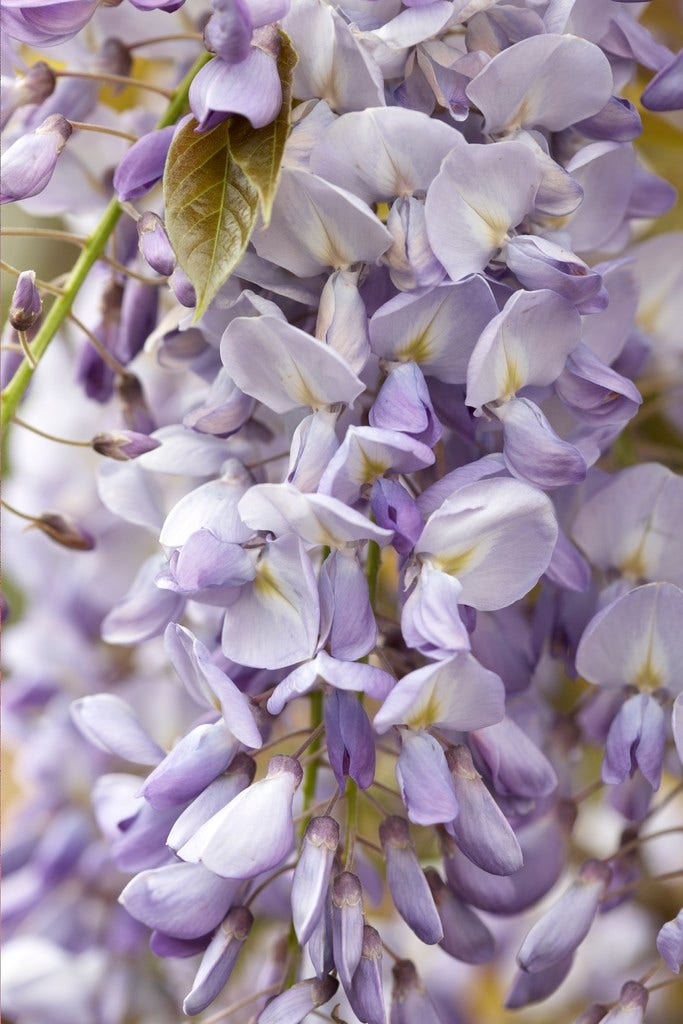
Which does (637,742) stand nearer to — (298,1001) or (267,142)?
(298,1001)

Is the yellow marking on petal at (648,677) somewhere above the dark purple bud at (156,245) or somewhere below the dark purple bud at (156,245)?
below

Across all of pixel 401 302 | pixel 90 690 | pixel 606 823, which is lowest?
pixel 606 823

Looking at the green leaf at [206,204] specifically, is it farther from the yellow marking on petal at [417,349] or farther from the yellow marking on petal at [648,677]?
the yellow marking on petal at [648,677]

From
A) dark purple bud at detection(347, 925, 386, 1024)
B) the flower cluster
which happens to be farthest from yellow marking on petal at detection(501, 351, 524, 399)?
dark purple bud at detection(347, 925, 386, 1024)

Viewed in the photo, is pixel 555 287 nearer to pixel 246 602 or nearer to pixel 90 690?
pixel 246 602

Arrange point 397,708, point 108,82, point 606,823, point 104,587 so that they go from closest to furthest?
point 397,708 < point 108,82 < point 104,587 < point 606,823

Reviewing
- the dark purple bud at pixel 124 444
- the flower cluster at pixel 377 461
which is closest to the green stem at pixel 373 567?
the flower cluster at pixel 377 461

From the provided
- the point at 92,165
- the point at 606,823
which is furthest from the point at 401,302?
the point at 606,823
